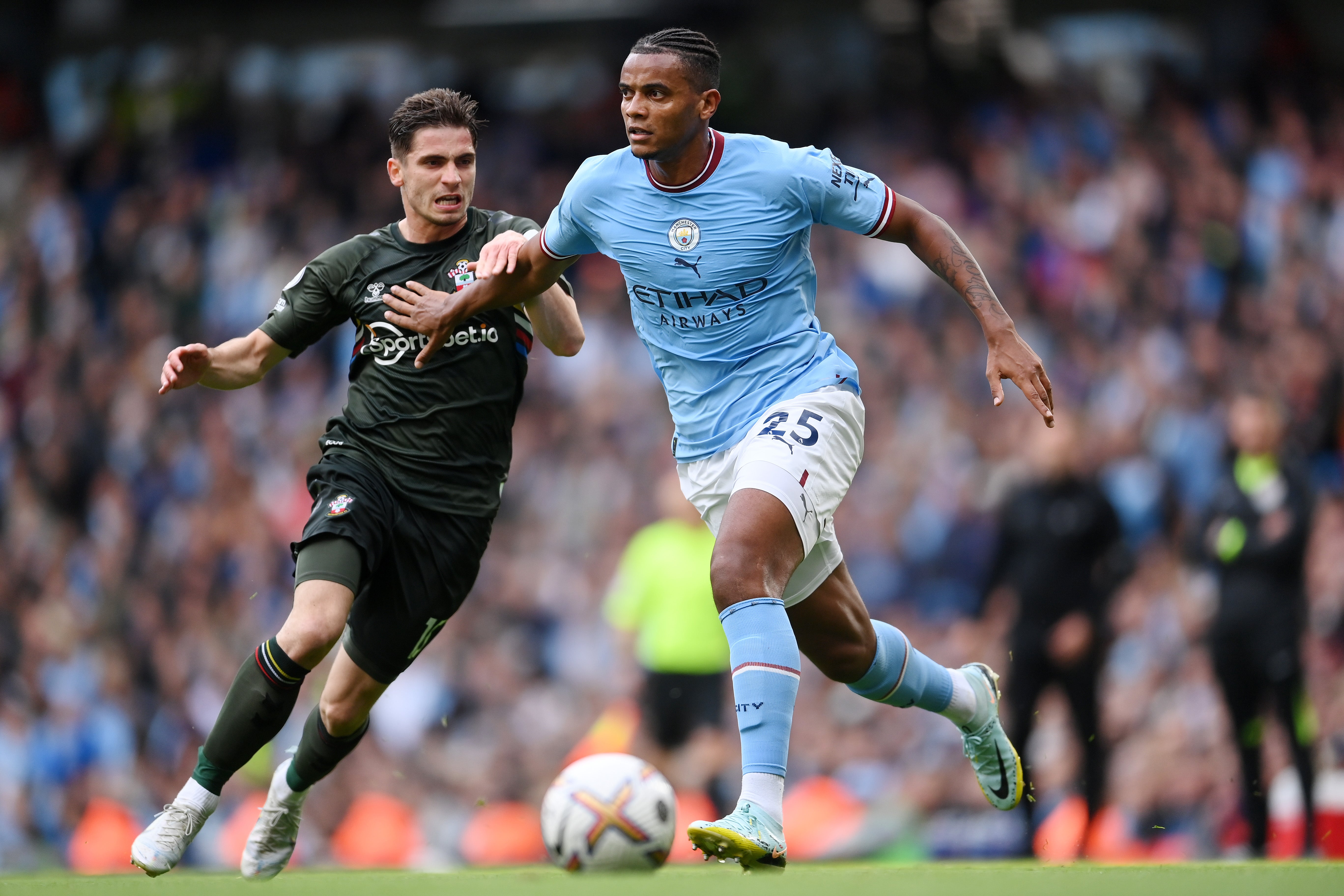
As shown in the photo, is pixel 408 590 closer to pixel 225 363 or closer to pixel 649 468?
pixel 225 363

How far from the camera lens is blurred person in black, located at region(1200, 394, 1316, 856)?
8.46 m

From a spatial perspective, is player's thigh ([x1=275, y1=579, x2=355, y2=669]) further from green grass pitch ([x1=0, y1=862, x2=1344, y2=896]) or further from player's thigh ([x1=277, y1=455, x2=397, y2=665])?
green grass pitch ([x1=0, y1=862, x2=1344, y2=896])

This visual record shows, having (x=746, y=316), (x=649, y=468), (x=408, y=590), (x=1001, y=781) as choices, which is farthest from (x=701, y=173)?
(x=649, y=468)

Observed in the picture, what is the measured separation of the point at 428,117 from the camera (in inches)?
231

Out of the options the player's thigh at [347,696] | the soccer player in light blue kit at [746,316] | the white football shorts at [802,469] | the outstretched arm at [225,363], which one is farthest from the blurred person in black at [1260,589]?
the outstretched arm at [225,363]

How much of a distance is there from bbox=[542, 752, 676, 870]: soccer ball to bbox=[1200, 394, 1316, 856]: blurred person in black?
4607mm

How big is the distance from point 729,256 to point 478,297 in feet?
3.21

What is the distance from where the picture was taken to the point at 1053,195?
13.1 m

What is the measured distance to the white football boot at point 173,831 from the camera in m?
5.21

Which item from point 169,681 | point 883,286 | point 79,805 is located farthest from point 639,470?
point 79,805

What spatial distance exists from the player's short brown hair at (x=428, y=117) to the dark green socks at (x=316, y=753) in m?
2.32

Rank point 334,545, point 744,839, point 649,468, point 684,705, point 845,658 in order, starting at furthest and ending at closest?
point 649,468
point 684,705
point 845,658
point 334,545
point 744,839

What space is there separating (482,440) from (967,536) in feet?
20.7

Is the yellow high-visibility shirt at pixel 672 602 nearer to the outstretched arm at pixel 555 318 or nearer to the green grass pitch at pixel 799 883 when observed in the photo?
the green grass pitch at pixel 799 883
